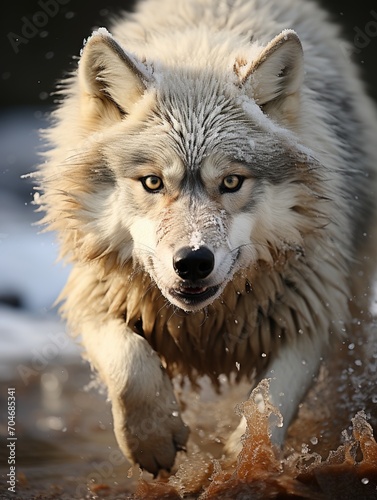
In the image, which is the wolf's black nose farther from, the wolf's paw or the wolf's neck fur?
the wolf's paw

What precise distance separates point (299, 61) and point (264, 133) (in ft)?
1.15

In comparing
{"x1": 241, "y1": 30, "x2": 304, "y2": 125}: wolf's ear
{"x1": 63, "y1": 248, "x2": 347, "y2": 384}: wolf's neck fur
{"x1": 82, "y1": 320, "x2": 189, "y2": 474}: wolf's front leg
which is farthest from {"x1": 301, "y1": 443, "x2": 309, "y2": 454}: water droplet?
{"x1": 241, "y1": 30, "x2": 304, "y2": 125}: wolf's ear

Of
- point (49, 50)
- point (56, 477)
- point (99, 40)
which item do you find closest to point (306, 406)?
point (56, 477)

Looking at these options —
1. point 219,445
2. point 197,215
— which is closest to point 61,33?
point 219,445

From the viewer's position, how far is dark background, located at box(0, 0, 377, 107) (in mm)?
10078

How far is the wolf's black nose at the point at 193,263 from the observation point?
123 inches

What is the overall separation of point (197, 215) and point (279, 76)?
772 mm

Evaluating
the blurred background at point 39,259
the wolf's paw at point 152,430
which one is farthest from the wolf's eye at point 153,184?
the blurred background at point 39,259

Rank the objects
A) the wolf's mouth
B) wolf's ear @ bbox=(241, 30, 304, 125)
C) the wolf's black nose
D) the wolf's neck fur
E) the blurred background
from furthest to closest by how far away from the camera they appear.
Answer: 1. the blurred background
2. the wolf's neck fur
3. wolf's ear @ bbox=(241, 30, 304, 125)
4. the wolf's mouth
5. the wolf's black nose

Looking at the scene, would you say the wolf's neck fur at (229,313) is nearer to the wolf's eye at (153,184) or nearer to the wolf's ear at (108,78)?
the wolf's eye at (153,184)

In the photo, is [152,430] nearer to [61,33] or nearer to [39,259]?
[39,259]

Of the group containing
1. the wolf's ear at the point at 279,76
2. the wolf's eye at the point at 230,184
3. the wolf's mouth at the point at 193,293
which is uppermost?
the wolf's ear at the point at 279,76

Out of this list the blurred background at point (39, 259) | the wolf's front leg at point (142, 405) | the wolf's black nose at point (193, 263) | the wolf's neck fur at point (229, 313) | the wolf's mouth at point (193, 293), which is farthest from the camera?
the blurred background at point (39, 259)

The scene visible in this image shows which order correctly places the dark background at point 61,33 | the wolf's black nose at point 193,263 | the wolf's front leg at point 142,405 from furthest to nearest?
1. the dark background at point 61,33
2. the wolf's front leg at point 142,405
3. the wolf's black nose at point 193,263
